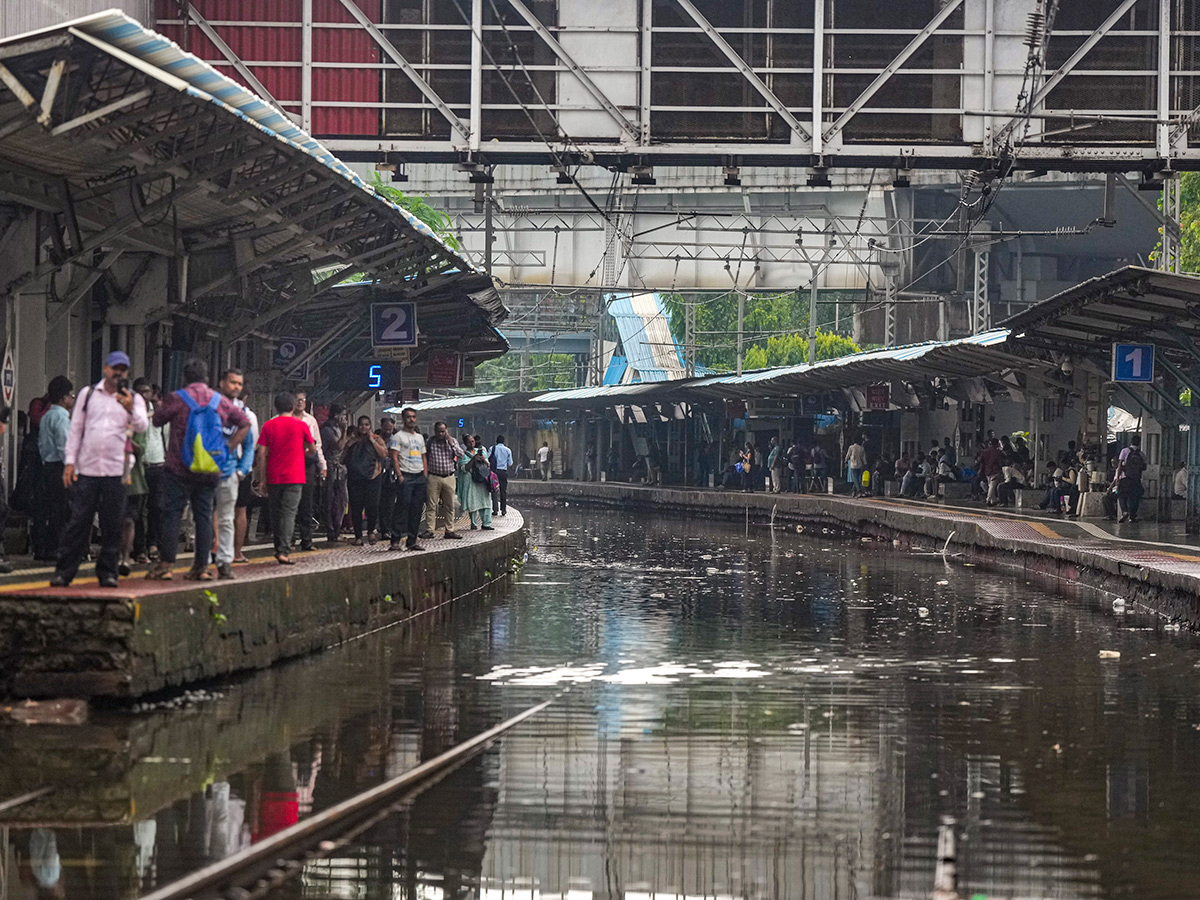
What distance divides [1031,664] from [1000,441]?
2684 cm

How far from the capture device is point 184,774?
25.8ft

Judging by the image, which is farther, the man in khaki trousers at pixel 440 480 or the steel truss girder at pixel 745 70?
the steel truss girder at pixel 745 70

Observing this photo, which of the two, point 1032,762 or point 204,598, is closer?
point 1032,762

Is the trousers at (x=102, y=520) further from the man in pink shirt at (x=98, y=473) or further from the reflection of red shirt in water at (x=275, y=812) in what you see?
the reflection of red shirt in water at (x=275, y=812)

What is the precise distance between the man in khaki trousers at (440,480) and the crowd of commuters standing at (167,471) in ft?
3.58

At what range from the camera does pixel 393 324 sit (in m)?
24.0

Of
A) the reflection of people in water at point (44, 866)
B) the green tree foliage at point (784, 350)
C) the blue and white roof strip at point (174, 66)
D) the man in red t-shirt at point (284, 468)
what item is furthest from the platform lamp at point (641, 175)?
the green tree foliage at point (784, 350)

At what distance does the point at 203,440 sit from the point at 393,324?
12.2m

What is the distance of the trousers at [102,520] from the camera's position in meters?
10.8

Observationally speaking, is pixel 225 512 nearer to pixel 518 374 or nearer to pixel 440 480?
pixel 440 480

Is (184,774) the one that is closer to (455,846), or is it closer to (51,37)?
Answer: (455,846)

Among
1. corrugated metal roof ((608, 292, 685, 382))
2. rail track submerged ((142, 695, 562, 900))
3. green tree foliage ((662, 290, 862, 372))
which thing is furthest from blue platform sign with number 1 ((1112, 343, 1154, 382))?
green tree foliage ((662, 290, 862, 372))

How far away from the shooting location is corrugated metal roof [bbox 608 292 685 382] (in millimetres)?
65875

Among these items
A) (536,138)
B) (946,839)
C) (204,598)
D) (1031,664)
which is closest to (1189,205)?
(536,138)
